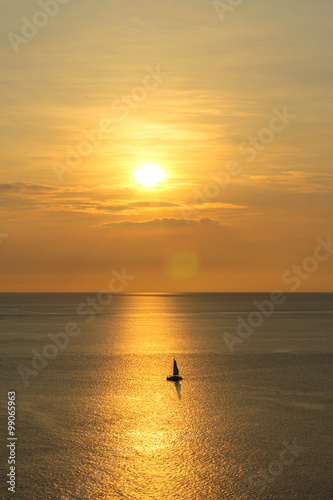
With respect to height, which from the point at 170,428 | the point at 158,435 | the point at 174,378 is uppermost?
the point at 174,378

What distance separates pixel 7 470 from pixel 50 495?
16.1ft

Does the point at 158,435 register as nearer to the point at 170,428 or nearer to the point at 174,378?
the point at 170,428

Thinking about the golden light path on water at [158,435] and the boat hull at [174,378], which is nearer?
the golden light path on water at [158,435]

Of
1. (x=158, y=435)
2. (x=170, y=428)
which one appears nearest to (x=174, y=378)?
(x=170, y=428)

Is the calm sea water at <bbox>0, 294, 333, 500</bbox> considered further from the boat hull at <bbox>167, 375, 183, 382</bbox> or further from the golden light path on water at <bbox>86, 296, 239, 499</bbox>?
the boat hull at <bbox>167, 375, 183, 382</bbox>

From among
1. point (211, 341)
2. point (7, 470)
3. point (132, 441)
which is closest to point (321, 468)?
point (132, 441)

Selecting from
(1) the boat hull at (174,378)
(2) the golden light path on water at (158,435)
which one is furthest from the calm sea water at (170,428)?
(1) the boat hull at (174,378)

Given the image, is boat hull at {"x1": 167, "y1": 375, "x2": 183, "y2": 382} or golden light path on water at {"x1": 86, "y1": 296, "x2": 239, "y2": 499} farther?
boat hull at {"x1": 167, "y1": 375, "x2": 183, "y2": 382}

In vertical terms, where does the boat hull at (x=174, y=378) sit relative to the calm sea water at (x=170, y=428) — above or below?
above

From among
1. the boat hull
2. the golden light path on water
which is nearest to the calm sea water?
the golden light path on water

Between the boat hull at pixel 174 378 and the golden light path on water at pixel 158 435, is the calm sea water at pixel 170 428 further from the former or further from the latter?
the boat hull at pixel 174 378

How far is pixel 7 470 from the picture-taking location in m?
38.0

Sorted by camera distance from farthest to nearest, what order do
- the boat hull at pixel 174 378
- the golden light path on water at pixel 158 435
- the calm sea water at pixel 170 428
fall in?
the boat hull at pixel 174 378, the golden light path on water at pixel 158 435, the calm sea water at pixel 170 428

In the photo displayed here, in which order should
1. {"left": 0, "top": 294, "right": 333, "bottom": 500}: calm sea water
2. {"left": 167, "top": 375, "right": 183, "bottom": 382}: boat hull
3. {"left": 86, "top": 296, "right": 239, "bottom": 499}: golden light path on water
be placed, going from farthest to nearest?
{"left": 167, "top": 375, "right": 183, "bottom": 382}: boat hull → {"left": 86, "top": 296, "right": 239, "bottom": 499}: golden light path on water → {"left": 0, "top": 294, "right": 333, "bottom": 500}: calm sea water
